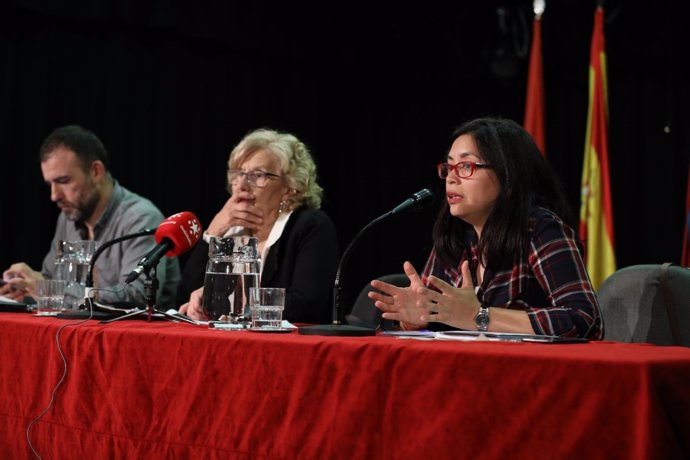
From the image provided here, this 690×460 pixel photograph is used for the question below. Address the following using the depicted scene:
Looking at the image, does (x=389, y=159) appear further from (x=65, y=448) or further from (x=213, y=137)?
(x=65, y=448)

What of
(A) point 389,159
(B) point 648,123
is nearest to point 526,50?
(B) point 648,123

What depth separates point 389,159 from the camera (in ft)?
21.1

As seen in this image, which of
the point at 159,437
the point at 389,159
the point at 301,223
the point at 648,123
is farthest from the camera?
the point at 389,159

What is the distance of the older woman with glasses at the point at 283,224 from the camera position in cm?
278

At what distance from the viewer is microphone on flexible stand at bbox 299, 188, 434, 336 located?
165 cm

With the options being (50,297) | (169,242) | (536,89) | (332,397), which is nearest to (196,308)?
(169,242)

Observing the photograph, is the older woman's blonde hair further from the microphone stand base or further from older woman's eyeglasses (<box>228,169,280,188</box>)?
the microphone stand base

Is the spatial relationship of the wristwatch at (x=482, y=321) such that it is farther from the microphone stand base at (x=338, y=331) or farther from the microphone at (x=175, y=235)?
the microphone at (x=175, y=235)

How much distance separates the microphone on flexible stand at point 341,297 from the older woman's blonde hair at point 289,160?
3.86 feet

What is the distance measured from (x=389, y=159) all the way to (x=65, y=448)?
→ 4811 mm

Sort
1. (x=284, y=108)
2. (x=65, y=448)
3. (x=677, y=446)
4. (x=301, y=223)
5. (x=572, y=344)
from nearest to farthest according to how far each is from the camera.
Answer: (x=677, y=446) < (x=572, y=344) < (x=65, y=448) < (x=301, y=223) < (x=284, y=108)

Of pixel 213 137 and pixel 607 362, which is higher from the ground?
pixel 213 137

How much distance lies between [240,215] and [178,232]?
810 millimetres

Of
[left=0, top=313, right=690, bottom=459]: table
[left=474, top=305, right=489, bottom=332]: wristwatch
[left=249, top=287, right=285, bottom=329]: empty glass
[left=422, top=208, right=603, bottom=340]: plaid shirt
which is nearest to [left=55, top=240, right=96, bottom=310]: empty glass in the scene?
[left=0, top=313, right=690, bottom=459]: table
